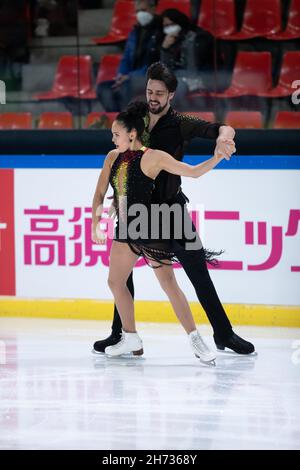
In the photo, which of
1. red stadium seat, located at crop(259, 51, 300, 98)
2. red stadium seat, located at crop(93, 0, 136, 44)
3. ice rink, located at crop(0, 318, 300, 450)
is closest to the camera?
ice rink, located at crop(0, 318, 300, 450)

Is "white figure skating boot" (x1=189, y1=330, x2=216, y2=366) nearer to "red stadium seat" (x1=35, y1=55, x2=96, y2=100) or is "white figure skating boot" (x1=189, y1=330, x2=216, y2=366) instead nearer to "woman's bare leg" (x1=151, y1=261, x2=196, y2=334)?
"woman's bare leg" (x1=151, y1=261, x2=196, y2=334)

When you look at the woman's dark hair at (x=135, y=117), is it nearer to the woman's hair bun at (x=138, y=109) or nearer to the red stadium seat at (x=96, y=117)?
the woman's hair bun at (x=138, y=109)

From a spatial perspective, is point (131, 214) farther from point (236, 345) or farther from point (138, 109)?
point (236, 345)

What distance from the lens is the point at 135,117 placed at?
5.49 m

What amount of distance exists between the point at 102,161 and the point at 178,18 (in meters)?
1.18

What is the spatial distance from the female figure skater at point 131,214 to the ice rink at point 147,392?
27 centimetres

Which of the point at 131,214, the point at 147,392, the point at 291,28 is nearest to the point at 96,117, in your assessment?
the point at 291,28

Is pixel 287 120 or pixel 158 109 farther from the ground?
pixel 158 109

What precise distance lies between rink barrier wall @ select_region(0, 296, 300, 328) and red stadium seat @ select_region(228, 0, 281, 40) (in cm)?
193

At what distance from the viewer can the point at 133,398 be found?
499cm

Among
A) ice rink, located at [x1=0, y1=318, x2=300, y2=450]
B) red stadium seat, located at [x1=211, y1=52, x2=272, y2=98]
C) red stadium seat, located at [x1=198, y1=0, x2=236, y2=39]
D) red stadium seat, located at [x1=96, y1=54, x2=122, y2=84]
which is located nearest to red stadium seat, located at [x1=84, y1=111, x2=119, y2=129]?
red stadium seat, located at [x1=96, y1=54, x2=122, y2=84]

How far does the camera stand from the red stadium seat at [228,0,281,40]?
727cm

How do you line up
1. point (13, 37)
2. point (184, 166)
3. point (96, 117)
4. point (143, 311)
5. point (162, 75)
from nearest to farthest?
point (184, 166) < point (162, 75) < point (143, 311) < point (96, 117) < point (13, 37)

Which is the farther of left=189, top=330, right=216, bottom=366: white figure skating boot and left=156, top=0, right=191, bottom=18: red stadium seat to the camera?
left=156, top=0, right=191, bottom=18: red stadium seat
